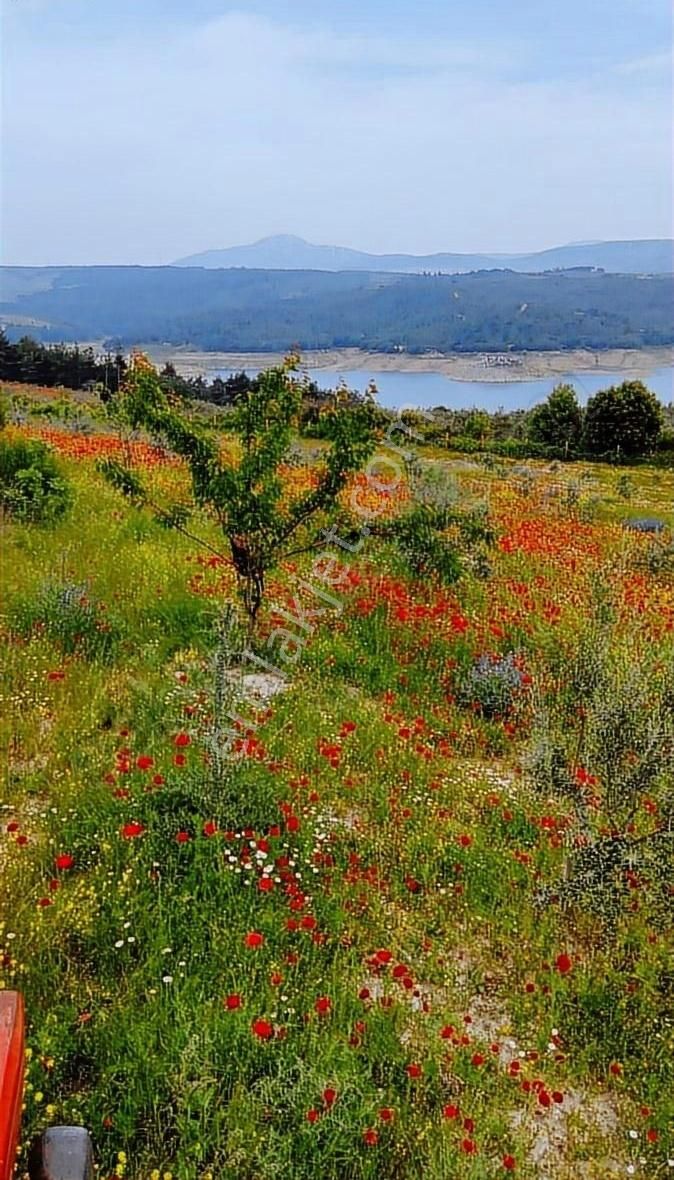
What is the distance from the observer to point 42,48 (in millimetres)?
7910

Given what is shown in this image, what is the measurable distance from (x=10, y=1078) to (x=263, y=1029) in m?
1.98

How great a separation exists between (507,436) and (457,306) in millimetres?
6364

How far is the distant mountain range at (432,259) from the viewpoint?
31125mm

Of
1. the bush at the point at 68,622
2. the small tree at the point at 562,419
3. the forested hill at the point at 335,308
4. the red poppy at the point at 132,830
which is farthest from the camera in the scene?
the small tree at the point at 562,419

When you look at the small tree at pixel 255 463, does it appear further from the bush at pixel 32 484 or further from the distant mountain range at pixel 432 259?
the distant mountain range at pixel 432 259

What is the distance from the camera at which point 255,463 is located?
652 cm

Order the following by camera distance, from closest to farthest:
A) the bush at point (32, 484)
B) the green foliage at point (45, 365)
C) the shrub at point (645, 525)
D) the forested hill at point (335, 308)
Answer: the bush at point (32, 484), the shrub at point (645, 525), the forested hill at point (335, 308), the green foliage at point (45, 365)

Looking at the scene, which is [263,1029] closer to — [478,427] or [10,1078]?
[10,1078]

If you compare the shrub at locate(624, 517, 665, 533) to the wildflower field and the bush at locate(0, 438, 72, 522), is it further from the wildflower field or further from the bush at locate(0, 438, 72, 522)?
the bush at locate(0, 438, 72, 522)

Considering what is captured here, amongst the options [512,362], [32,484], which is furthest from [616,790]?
[512,362]

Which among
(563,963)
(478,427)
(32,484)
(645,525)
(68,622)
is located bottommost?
(563,963)

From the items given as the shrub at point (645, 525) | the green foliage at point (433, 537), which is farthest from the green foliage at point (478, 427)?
the green foliage at point (433, 537)

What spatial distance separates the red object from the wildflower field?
1805mm

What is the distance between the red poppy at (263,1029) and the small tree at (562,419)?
29.8 m
